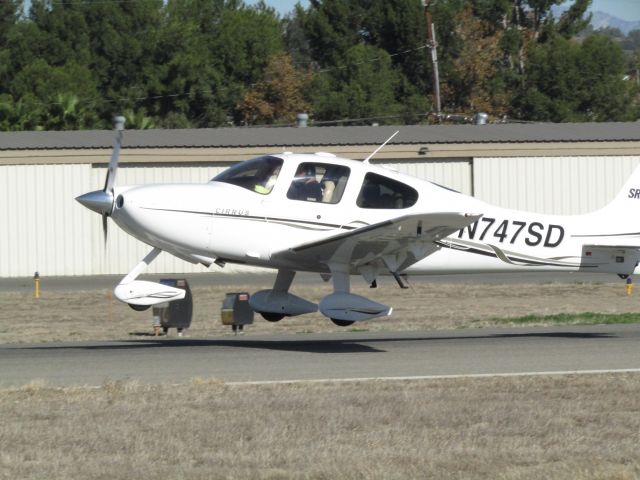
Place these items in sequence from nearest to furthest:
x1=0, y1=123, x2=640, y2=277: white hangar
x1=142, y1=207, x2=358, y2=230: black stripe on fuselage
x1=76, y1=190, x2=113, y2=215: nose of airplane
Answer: x1=76, y1=190, x2=113, y2=215: nose of airplane < x1=142, y1=207, x2=358, y2=230: black stripe on fuselage < x1=0, y1=123, x2=640, y2=277: white hangar

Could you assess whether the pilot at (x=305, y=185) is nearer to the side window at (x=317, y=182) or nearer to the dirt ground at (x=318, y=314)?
the side window at (x=317, y=182)

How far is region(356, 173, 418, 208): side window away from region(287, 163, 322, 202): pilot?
588 mm

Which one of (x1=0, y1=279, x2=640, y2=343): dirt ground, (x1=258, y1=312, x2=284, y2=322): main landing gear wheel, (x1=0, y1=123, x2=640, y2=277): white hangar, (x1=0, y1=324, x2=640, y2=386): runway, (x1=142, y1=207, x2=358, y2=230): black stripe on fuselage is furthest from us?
(x1=0, y1=123, x2=640, y2=277): white hangar

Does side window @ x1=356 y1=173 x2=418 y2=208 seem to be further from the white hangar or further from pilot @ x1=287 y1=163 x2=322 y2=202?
the white hangar

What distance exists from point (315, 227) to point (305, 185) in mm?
557

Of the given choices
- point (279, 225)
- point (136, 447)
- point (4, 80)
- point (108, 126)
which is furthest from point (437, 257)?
point (4, 80)

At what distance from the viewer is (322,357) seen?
13.9m

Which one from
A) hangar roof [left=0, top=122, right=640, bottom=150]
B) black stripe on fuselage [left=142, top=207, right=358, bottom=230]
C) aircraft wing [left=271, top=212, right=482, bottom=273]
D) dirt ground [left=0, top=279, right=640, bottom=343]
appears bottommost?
dirt ground [left=0, top=279, right=640, bottom=343]

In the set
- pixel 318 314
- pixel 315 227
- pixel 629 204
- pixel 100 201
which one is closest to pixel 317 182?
pixel 315 227

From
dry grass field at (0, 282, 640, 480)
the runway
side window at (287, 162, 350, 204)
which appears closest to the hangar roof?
the runway

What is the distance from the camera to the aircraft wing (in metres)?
13.5

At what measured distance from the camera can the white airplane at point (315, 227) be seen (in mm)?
13977

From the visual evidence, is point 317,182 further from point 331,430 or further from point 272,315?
point 331,430

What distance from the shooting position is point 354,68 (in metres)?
58.7
